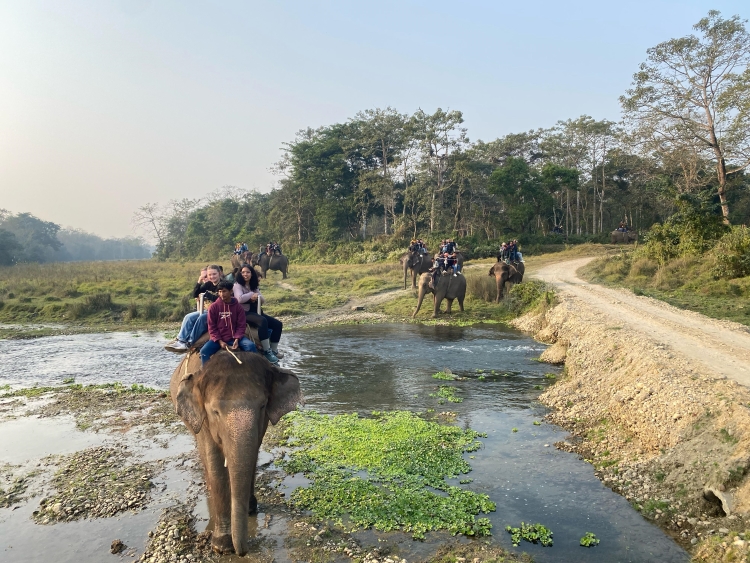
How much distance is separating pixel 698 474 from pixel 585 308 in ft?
36.5

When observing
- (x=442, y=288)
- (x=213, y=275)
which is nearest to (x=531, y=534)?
(x=213, y=275)

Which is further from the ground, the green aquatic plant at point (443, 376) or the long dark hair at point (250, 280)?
the long dark hair at point (250, 280)

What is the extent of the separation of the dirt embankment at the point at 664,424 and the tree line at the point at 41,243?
69652 mm

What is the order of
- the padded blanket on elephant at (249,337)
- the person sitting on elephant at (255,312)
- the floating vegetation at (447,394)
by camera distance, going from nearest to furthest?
the padded blanket on elephant at (249,337) < the person sitting on elephant at (255,312) < the floating vegetation at (447,394)

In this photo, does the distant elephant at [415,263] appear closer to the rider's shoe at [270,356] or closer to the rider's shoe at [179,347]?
the rider's shoe at [270,356]

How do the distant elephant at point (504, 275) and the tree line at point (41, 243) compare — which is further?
the tree line at point (41, 243)

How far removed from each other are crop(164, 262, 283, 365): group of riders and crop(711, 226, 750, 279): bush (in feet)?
61.1

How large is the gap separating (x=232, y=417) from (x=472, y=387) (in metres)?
7.78

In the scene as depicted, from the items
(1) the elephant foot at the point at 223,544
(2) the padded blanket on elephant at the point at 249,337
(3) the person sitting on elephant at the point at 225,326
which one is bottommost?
(1) the elephant foot at the point at 223,544

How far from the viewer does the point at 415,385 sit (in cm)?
1244

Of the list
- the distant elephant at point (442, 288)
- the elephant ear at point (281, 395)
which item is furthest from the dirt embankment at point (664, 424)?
the distant elephant at point (442, 288)

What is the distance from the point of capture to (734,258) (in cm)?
2042

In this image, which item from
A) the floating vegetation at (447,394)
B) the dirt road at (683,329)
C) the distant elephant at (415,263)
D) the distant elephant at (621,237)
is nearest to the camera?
the dirt road at (683,329)

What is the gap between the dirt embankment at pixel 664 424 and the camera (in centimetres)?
602
